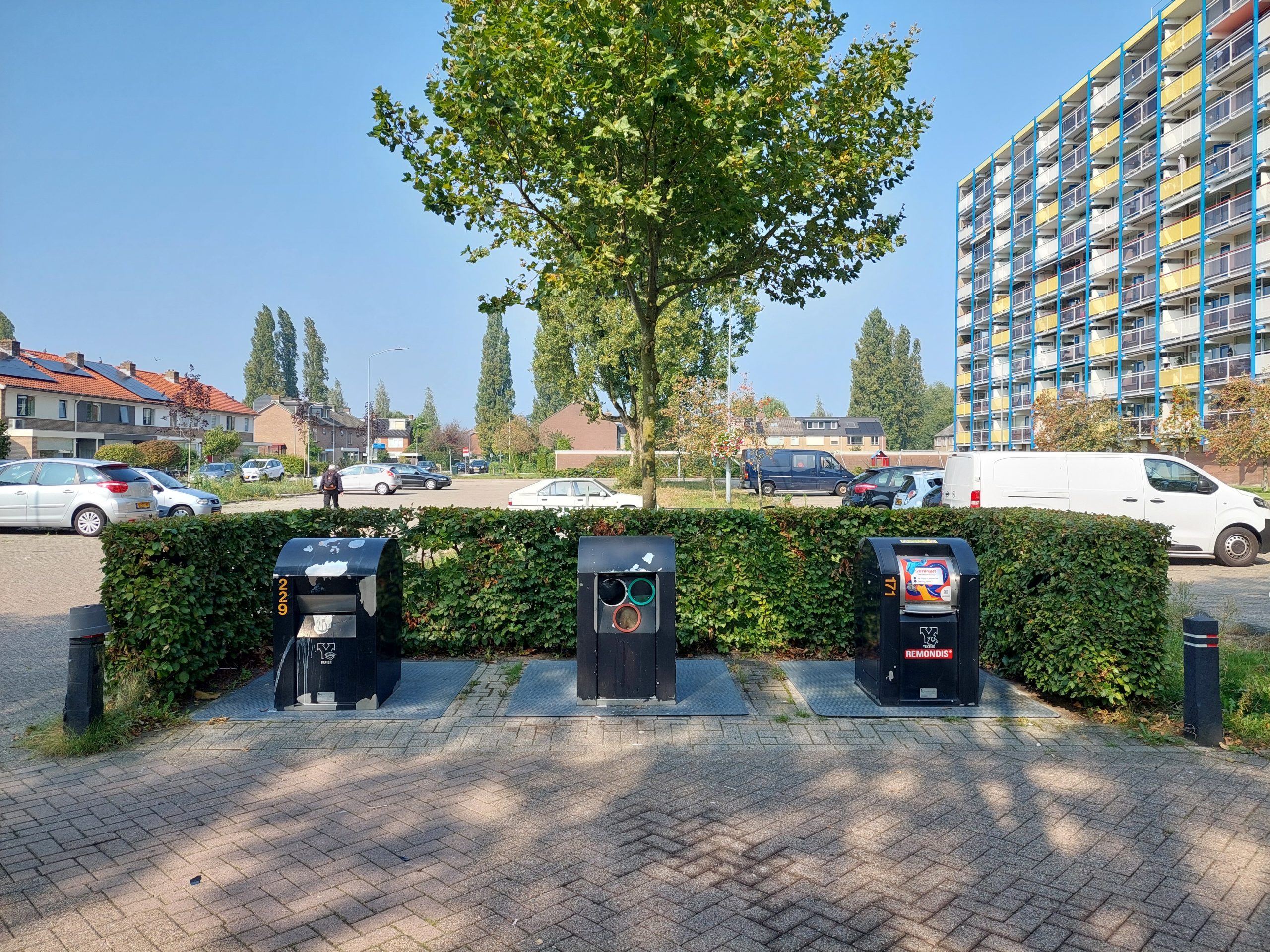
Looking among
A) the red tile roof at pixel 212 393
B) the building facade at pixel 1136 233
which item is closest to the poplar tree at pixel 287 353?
the red tile roof at pixel 212 393

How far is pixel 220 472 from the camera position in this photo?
4147cm

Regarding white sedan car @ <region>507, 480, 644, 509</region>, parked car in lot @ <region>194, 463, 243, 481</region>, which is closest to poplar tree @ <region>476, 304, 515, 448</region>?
parked car in lot @ <region>194, 463, 243, 481</region>

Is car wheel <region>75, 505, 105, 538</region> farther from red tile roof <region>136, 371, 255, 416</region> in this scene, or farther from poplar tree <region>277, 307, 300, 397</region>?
poplar tree <region>277, 307, 300, 397</region>

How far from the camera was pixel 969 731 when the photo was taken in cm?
567

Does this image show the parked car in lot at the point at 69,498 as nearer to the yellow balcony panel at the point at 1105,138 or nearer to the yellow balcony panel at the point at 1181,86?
the yellow balcony panel at the point at 1181,86

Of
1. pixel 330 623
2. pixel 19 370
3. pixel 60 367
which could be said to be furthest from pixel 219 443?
pixel 330 623

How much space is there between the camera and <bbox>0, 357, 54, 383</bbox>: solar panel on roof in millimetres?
47875

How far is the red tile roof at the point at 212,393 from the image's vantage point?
66.8 m

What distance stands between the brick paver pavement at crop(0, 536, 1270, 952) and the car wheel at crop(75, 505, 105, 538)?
47.7ft

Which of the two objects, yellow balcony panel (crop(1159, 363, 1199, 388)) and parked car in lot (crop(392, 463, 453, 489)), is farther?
yellow balcony panel (crop(1159, 363, 1199, 388))

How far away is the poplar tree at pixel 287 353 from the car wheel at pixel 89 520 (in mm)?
84507

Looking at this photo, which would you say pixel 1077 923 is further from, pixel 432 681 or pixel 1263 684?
pixel 432 681

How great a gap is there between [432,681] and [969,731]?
3952 mm

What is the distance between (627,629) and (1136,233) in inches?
2062
